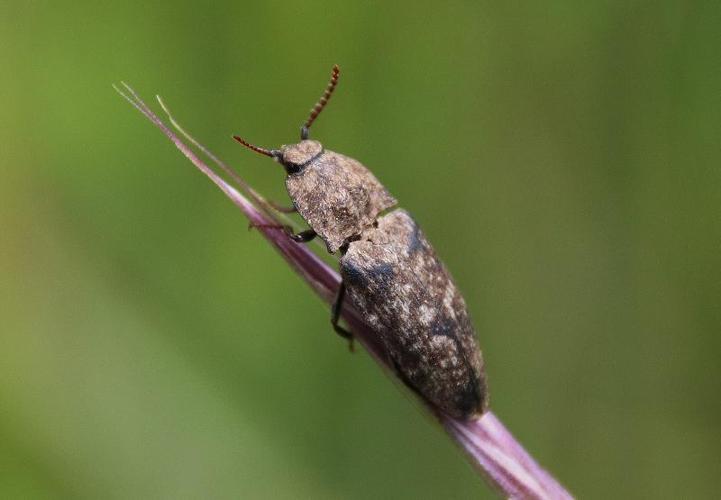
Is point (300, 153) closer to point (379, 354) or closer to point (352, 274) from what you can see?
point (352, 274)

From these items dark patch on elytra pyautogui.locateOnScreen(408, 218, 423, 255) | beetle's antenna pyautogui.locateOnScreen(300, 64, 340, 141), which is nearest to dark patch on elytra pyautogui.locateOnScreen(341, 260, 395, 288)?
dark patch on elytra pyautogui.locateOnScreen(408, 218, 423, 255)

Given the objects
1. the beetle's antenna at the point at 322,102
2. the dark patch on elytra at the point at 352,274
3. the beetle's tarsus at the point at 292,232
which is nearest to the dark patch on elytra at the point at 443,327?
the dark patch on elytra at the point at 352,274

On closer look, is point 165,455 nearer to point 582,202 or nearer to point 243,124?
point 243,124

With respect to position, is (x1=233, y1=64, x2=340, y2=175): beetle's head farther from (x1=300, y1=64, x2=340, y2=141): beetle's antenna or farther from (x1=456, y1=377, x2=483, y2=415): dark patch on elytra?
(x1=456, y1=377, x2=483, y2=415): dark patch on elytra

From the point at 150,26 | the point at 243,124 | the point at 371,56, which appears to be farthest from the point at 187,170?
the point at 371,56

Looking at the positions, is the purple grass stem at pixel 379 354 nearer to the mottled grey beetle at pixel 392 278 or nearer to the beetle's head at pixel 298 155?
the mottled grey beetle at pixel 392 278
